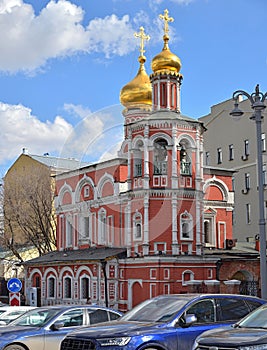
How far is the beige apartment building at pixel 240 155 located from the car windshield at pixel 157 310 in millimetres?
38448

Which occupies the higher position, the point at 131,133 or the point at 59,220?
the point at 131,133

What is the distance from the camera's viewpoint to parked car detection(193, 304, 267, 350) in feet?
28.0

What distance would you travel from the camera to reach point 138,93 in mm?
41656

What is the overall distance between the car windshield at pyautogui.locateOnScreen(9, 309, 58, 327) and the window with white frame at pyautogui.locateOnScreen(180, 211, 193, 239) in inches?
815

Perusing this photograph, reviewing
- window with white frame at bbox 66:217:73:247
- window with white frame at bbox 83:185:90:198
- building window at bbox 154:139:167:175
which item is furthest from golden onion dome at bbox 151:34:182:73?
window with white frame at bbox 66:217:73:247

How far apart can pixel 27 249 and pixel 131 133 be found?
2225cm

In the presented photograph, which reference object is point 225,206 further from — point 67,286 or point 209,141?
point 209,141

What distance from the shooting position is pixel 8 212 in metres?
46.6

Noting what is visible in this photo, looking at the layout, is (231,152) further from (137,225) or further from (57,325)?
(57,325)

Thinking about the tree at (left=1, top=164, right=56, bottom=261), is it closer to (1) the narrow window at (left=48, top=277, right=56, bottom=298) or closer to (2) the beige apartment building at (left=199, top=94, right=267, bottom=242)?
(1) the narrow window at (left=48, top=277, right=56, bottom=298)

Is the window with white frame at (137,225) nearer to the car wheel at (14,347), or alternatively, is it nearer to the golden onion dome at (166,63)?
the golden onion dome at (166,63)

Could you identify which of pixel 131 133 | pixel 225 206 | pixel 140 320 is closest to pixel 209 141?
pixel 225 206

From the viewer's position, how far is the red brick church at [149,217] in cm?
3366

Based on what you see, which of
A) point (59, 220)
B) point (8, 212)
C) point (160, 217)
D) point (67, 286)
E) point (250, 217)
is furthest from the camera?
point (250, 217)
